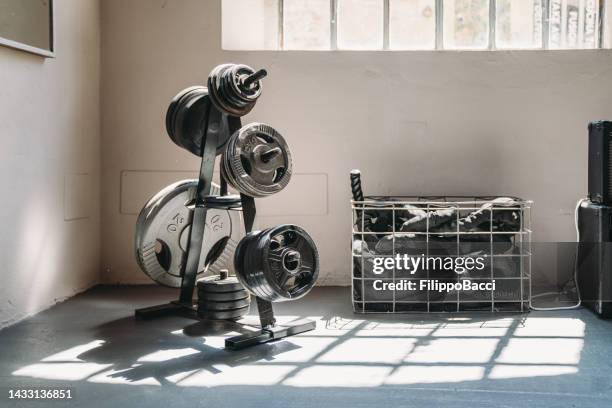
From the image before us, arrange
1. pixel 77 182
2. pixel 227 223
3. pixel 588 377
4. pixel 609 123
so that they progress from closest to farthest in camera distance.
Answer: pixel 588 377
pixel 609 123
pixel 227 223
pixel 77 182

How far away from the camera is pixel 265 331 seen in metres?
2.90

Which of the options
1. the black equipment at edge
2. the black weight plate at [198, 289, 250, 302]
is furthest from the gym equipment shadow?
the black equipment at edge

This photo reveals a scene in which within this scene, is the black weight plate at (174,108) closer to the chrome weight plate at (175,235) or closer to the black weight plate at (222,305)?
the chrome weight plate at (175,235)

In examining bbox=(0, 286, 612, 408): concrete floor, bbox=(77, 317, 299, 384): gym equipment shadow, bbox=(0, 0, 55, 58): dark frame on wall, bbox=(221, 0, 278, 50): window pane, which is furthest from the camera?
bbox=(221, 0, 278, 50): window pane

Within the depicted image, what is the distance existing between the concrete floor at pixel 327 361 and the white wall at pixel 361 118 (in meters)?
0.94

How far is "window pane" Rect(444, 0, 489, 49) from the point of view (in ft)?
14.1

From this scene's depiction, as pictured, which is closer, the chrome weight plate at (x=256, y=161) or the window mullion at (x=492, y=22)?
the chrome weight plate at (x=256, y=161)

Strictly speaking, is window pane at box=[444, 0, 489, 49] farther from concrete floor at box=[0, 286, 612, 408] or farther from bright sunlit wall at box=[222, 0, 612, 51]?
concrete floor at box=[0, 286, 612, 408]

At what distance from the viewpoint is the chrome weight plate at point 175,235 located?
3318 mm

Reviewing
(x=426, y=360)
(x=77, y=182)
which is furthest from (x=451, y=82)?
(x=77, y=182)

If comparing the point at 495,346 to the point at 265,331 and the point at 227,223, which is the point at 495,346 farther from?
the point at 227,223

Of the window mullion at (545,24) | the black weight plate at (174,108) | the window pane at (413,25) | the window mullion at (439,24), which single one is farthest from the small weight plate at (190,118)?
the window mullion at (545,24)

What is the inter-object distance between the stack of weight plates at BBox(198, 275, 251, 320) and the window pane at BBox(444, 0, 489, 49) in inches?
92.6

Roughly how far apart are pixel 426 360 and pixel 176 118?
180cm
